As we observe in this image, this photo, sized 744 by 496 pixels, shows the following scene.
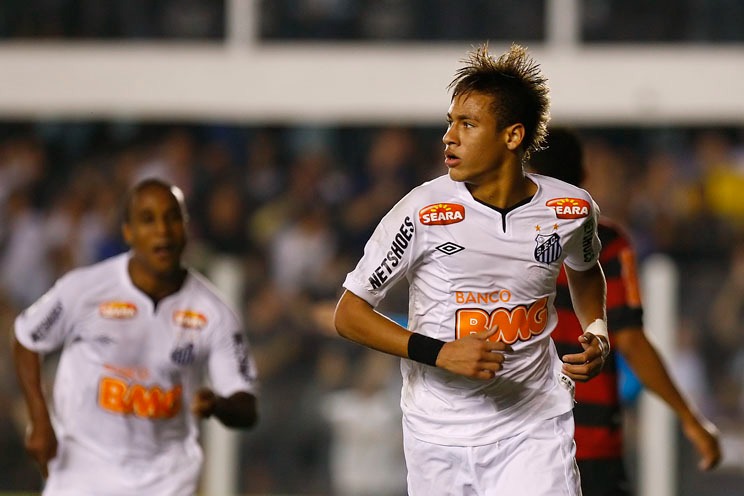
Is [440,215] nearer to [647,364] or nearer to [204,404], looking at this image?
[204,404]

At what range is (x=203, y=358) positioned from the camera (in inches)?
213

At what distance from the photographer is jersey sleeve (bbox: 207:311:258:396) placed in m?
5.28

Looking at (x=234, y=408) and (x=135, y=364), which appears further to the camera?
(x=135, y=364)

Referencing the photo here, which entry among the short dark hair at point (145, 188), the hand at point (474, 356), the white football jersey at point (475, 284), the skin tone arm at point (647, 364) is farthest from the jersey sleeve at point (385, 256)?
the skin tone arm at point (647, 364)

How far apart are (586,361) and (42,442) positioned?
7.43 ft

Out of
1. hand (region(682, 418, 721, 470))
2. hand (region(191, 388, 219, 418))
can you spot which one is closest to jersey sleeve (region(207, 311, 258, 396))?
hand (region(191, 388, 219, 418))

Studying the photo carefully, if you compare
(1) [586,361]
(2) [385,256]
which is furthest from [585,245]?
(2) [385,256]

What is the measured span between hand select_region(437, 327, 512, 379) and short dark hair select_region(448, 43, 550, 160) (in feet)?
2.44

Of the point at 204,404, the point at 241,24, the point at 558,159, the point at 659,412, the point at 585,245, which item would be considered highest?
the point at 241,24

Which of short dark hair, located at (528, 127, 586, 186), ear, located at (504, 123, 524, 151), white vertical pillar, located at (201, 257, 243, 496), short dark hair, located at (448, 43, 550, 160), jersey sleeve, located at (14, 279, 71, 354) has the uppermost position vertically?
short dark hair, located at (448, 43, 550, 160)

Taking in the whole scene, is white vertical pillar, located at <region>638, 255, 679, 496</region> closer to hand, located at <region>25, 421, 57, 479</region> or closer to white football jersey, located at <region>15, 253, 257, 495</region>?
white football jersey, located at <region>15, 253, 257, 495</region>

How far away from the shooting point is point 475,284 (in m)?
4.20

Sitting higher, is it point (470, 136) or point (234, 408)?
point (470, 136)

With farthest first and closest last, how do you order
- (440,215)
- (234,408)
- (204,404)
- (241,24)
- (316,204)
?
(241,24), (316,204), (234,408), (204,404), (440,215)
